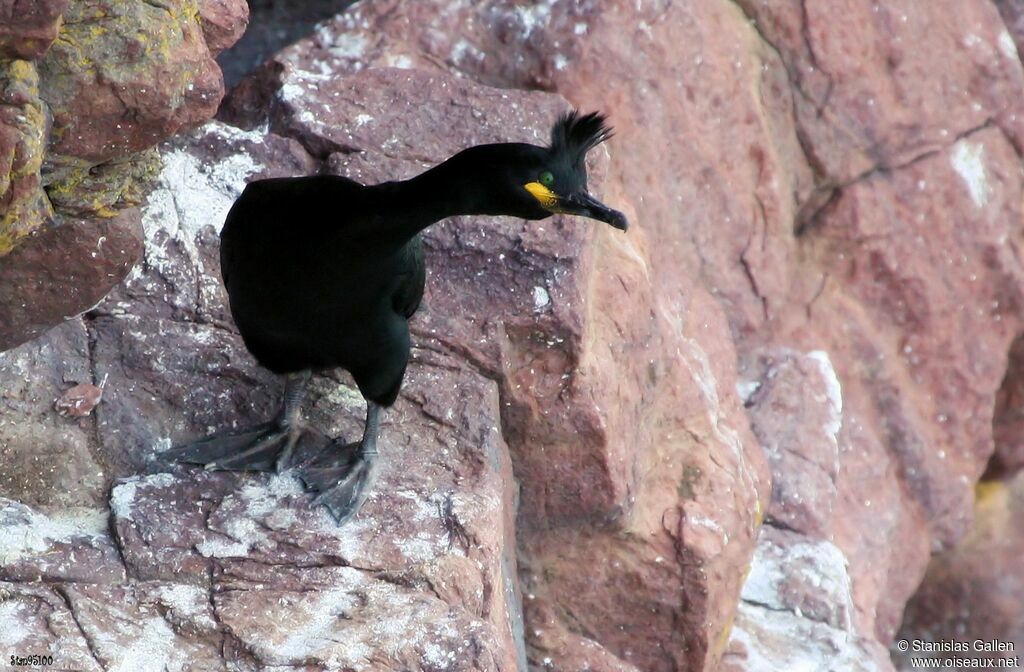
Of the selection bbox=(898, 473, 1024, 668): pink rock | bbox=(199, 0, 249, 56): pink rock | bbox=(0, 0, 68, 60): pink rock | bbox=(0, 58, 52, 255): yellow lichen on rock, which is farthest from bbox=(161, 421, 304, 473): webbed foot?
bbox=(898, 473, 1024, 668): pink rock

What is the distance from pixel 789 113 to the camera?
6051mm

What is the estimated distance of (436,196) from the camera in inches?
128

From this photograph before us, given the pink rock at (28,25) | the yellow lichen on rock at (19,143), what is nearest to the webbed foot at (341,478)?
the yellow lichen on rock at (19,143)

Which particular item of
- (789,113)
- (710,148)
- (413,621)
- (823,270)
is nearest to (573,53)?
(710,148)

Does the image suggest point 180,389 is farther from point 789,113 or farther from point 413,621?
point 789,113

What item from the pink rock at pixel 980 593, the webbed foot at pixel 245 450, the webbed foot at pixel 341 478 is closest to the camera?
the webbed foot at pixel 341 478

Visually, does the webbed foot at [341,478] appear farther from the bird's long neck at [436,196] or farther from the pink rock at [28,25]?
the pink rock at [28,25]

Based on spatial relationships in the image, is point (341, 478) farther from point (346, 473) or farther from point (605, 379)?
point (605, 379)

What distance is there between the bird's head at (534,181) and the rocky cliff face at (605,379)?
941 millimetres

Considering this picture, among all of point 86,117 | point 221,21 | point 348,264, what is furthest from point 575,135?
point 86,117

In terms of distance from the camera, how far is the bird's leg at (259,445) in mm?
3797

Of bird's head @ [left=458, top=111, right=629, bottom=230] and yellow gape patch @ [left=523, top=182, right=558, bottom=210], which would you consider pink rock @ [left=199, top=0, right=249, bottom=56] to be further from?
yellow gape patch @ [left=523, top=182, right=558, bottom=210]

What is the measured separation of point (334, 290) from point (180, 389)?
735 millimetres

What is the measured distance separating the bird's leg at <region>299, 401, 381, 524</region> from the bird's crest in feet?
3.51
